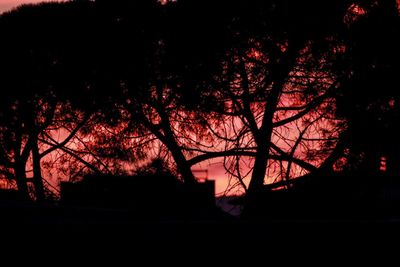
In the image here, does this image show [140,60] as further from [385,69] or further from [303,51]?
[385,69]

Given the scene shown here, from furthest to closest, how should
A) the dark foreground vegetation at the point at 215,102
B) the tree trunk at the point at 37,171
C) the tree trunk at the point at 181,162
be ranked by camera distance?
the tree trunk at the point at 37,171
the tree trunk at the point at 181,162
the dark foreground vegetation at the point at 215,102

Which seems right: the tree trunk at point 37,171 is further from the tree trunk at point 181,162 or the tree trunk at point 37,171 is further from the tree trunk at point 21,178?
the tree trunk at point 181,162

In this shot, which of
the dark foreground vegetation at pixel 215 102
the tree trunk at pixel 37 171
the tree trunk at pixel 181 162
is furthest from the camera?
the tree trunk at pixel 37 171

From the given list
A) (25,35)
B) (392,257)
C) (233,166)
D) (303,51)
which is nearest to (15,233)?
(392,257)

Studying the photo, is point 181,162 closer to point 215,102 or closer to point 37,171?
point 215,102

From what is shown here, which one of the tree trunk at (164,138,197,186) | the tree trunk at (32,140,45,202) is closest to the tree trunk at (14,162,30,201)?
the tree trunk at (32,140,45,202)

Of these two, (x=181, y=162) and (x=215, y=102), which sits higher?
(x=215, y=102)

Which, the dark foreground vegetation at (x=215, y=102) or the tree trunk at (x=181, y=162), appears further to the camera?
the tree trunk at (x=181, y=162)

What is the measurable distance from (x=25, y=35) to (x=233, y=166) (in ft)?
11.3

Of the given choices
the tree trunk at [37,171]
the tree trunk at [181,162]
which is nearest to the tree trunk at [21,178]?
the tree trunk at [37,171]

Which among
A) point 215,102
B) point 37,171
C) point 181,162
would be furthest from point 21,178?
point 215,102

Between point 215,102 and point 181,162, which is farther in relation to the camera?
point 181,162

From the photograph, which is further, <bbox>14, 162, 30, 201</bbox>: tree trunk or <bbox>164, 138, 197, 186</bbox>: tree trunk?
<bbox>14, 162, 30, 201</bbox>: tree trunk

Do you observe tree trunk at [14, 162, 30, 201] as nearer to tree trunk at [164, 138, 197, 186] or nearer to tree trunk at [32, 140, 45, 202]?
tree trunk at [32, 140, 45, 202]
